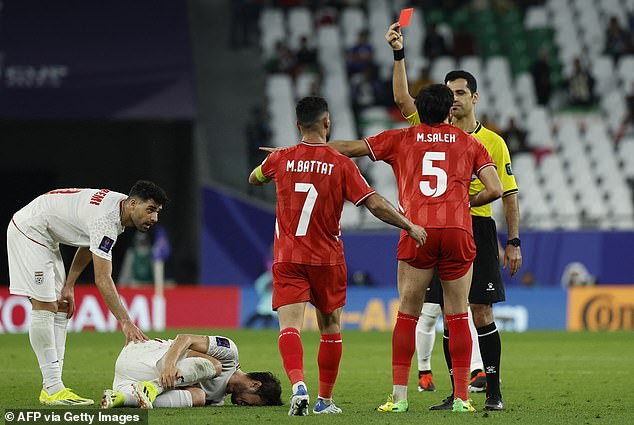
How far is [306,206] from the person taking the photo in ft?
27.4

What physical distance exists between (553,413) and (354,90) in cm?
1663

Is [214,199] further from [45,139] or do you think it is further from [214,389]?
[214,389]

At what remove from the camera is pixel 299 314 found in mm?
8406

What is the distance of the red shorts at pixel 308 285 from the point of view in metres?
8.38

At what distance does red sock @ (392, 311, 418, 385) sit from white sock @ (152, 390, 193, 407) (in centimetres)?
149

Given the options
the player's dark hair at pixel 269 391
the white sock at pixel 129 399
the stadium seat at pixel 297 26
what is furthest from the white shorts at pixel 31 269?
the stadium seat at pixel 297 26

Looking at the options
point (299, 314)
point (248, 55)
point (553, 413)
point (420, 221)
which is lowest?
point (553, 413)

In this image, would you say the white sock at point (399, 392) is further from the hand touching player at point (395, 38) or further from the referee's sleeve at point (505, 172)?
the hand touching player at point (395, 38)

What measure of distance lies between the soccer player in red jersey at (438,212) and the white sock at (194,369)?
1308mm

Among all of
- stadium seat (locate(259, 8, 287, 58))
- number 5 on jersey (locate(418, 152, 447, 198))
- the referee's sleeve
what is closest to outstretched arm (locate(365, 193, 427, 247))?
number 5 on jersey (locate(418, 152, 447, 198))

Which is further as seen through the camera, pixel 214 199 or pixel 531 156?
pixel 531 156

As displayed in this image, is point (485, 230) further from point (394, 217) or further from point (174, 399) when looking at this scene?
point (174, 399)

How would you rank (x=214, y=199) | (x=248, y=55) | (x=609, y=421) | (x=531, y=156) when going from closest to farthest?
(x=609, y=421)
(x=214, y=199)
(x=531, y=156)
(x=248, y=55)

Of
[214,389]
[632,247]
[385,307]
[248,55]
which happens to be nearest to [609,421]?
[214,389]
